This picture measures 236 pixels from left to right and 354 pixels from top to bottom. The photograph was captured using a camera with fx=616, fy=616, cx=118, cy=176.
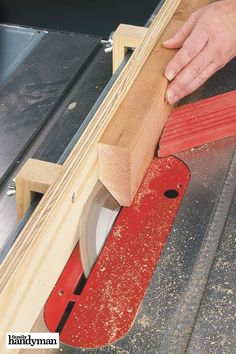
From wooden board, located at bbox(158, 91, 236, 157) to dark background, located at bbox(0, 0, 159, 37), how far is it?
1.28 metres

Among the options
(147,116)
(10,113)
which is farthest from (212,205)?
(10,113)

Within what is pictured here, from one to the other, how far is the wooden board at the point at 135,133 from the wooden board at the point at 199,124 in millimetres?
32

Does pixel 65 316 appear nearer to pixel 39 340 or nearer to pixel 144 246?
pixel 39 340

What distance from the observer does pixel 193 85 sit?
176 centimetres

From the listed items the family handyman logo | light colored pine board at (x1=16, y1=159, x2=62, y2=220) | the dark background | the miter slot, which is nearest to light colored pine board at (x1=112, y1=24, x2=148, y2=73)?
light colored pine board at (x1=16, y1=159, x2=62, y2=220)

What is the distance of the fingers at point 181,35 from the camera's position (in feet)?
5.84

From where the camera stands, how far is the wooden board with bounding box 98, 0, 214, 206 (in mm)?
1487

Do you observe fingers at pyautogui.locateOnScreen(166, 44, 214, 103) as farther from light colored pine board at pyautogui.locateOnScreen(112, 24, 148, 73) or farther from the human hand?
light colored pine board at pyautogui.locateOnScreen(112, 24, 148, 73)

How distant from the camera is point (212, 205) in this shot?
154cm

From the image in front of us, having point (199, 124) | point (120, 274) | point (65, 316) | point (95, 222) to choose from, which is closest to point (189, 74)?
point (199, 124)

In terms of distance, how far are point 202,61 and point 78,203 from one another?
0.61 metres

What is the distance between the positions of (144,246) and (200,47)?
2.07 ft

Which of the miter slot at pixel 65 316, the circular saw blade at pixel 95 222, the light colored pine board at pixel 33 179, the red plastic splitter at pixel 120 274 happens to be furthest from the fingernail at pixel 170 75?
the miter slot at pixel 65 316

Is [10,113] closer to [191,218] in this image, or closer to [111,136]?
[111,136]
